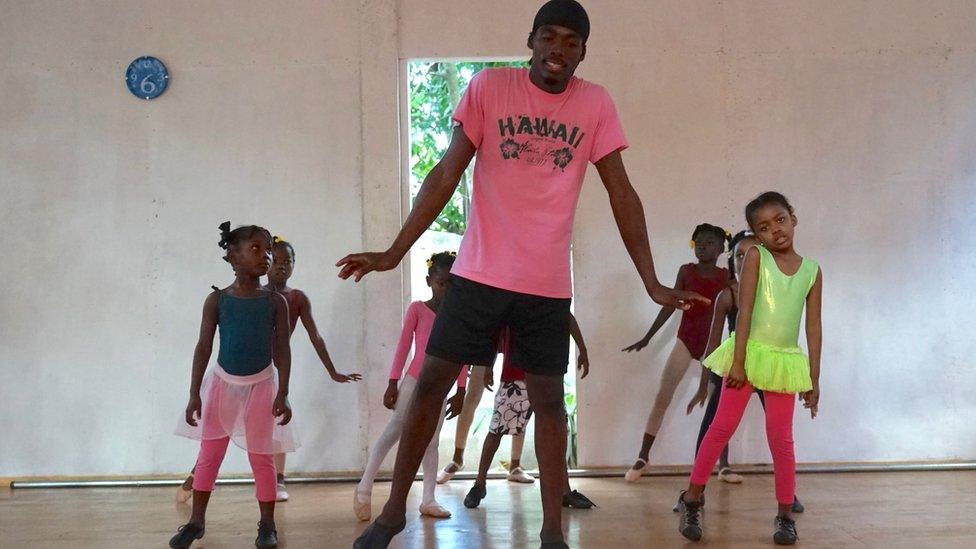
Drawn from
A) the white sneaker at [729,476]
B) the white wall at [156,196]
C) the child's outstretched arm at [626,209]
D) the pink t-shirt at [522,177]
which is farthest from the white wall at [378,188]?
the pink t-shirt at [522,177]

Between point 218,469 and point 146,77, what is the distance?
9.70ft

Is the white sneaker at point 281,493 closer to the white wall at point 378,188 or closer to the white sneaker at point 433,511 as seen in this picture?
the white wall at point 378,188

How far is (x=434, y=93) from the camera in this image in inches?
246

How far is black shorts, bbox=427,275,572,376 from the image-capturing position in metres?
2.73

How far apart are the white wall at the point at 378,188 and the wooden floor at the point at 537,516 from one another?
0.47 metres

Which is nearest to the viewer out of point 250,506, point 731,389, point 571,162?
point 571,162

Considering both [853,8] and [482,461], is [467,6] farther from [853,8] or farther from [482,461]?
[482,461]

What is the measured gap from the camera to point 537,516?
426 cm

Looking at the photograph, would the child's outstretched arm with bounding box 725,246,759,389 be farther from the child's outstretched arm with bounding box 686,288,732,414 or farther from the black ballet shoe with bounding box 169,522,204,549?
the black ballet shoe with bounding box 169,522,204,549

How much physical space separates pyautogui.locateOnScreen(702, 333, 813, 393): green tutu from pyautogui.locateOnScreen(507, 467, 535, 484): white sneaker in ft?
6.31

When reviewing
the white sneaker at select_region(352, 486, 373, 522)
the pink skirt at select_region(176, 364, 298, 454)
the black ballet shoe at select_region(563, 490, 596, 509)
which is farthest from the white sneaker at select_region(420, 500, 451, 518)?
the pink skirt at select_region(176, 364, 298, 454)

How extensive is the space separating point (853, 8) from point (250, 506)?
4.52m

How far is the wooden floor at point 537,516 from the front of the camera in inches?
147

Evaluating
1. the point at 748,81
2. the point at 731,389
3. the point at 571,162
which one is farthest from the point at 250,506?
the point at 748,81
